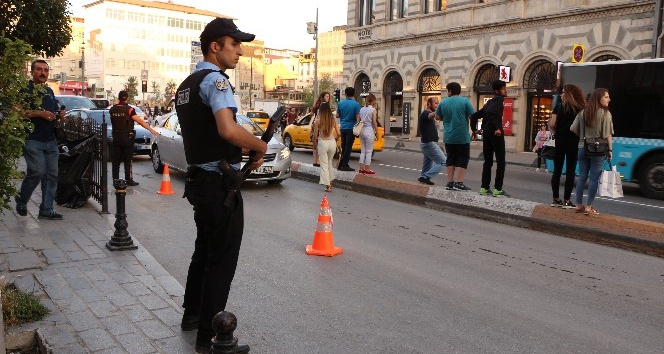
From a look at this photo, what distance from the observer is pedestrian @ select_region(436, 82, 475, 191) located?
32.9ft

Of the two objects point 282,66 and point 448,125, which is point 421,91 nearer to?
point 448,125

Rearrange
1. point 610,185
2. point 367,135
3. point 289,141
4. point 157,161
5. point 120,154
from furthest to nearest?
point 289,141
point 157,161
point 367,135
point 120,154
point 610,185

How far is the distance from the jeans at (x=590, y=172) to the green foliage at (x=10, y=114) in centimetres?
688

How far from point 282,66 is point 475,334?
175260 mm

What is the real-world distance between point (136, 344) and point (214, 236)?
0.89 meters

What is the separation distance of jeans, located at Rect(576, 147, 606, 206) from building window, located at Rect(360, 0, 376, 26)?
28789 millimetres

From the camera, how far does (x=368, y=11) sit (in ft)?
118

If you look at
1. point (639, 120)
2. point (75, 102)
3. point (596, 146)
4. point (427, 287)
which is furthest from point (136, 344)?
point (75, 102)

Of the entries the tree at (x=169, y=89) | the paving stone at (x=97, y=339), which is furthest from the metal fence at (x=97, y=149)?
the tree at (x=169, y=89)

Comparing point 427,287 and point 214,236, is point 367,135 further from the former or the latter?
point 214,236

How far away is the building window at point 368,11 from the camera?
3575 centimetres

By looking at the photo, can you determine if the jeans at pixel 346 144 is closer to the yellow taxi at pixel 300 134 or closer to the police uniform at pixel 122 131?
the police uniform at pixel 122 131

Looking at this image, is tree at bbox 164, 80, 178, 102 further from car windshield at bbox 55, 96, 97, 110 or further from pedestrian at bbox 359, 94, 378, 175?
pedestrian at bbox 359, 94, 378, 175

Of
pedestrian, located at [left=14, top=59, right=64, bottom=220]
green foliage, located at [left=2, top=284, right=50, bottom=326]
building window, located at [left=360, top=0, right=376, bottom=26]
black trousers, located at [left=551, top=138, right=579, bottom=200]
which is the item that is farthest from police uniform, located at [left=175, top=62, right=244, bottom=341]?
building window, located at [left=360, top=0, right=376, bottom=26]
